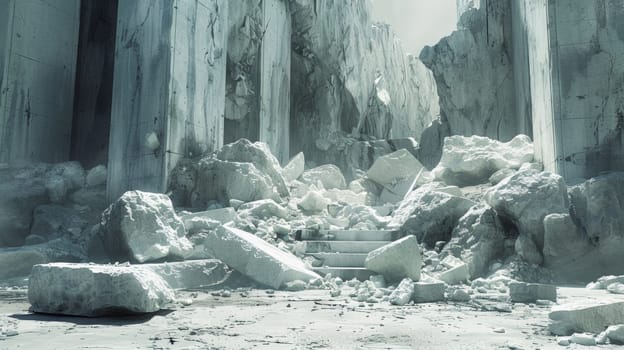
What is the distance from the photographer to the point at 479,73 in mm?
13195

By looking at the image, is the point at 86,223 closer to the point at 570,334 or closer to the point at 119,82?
the point at 119,82

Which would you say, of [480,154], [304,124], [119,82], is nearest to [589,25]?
[480,154]

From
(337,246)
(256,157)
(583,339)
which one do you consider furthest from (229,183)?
(583,339)

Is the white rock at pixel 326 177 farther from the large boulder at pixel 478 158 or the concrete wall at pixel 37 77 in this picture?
the concrete wall at pixel 37 77

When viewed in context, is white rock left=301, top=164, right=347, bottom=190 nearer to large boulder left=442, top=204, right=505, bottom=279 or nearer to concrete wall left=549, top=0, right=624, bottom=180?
large boulder left=442, top=204, right=505, bottom=279

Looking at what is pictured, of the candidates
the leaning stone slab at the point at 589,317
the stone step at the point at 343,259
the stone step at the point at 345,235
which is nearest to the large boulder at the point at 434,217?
the stone step at the point at 345,235

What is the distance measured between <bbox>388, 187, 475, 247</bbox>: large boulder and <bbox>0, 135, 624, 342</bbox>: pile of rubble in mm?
14

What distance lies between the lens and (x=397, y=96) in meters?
27.5

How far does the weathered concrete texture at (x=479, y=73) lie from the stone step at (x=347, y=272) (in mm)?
6975

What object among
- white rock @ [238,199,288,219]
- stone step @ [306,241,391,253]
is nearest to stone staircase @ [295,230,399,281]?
stone step @ [306,241,391,253]

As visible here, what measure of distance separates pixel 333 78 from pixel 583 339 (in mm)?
16119

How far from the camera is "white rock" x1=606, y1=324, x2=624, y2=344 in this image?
2777 mm

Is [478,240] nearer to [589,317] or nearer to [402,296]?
[402,296]

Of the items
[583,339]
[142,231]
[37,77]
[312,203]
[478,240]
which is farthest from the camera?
[37,77]
